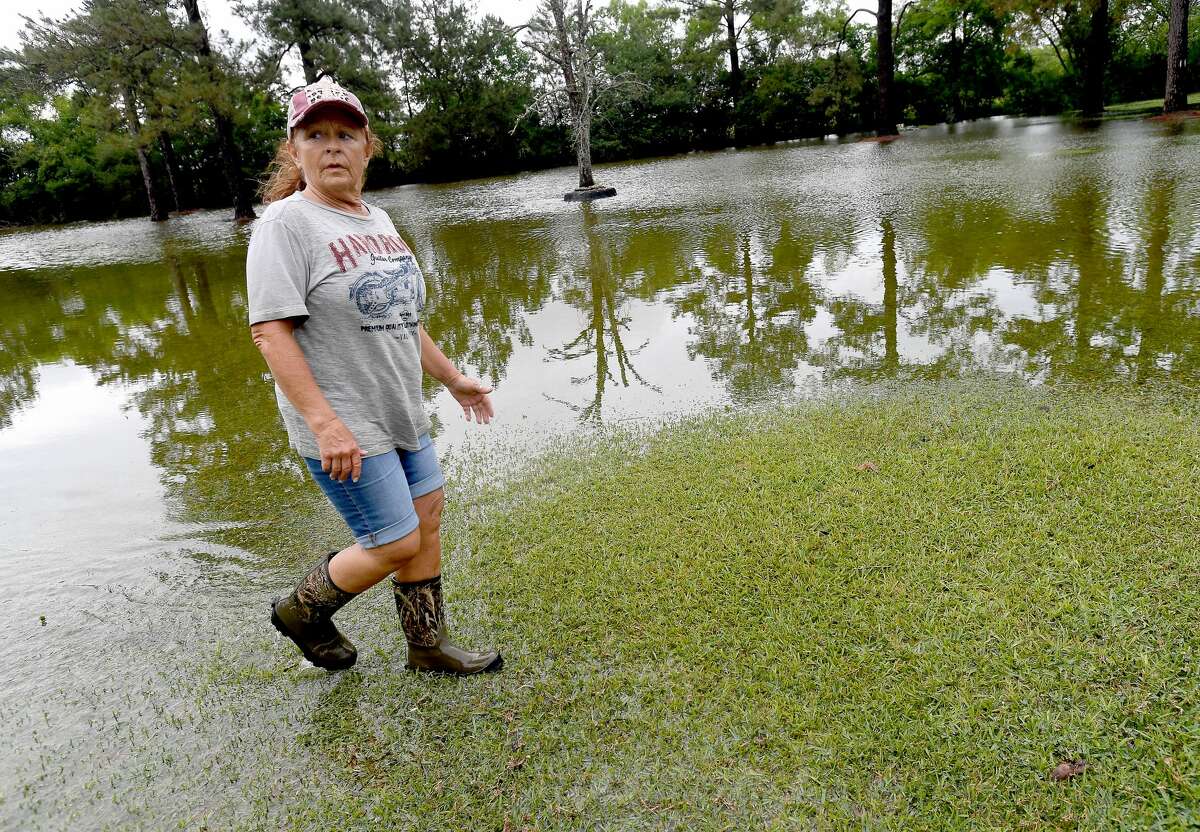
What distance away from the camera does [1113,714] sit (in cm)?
190

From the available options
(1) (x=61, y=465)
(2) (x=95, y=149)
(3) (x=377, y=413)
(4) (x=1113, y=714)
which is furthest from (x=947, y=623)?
(2) (x=95, y=149)

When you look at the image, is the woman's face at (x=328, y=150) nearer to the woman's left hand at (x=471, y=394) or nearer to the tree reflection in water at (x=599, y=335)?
the woman's left hand at (x=471, y=394)

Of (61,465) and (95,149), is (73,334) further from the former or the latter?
(95,149)

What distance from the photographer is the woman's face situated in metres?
1.96

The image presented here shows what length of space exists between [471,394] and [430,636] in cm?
78

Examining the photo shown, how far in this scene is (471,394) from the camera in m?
2.48

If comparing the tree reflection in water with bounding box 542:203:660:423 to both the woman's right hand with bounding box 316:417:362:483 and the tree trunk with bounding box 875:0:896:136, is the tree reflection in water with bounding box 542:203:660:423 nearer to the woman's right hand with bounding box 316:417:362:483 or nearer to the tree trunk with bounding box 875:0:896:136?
the woman's right hand with bounding box 316:417:362:483

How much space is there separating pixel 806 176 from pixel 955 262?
7.65 meters

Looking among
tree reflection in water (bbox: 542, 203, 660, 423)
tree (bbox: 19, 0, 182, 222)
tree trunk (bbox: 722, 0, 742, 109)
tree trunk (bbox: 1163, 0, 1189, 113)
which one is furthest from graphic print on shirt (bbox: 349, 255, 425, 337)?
tree trunk (bbox: 722, 0, 742, 109)

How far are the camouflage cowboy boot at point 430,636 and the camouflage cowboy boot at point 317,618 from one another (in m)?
0.17

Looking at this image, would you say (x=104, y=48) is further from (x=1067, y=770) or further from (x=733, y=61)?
(x=1067, y=770)

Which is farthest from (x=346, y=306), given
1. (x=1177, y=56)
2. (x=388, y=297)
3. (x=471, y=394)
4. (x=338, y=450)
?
(x=1177, y=56)

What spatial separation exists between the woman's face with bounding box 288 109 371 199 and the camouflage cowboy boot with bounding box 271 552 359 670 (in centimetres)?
108

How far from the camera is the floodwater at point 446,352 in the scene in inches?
88.0
